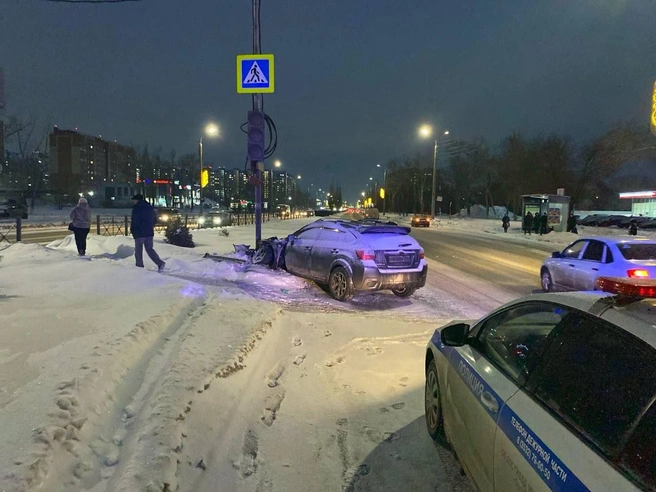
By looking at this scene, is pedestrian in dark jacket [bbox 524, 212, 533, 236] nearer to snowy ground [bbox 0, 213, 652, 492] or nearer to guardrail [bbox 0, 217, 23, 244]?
snowy ground [bbox 0, 213, 652, 492]

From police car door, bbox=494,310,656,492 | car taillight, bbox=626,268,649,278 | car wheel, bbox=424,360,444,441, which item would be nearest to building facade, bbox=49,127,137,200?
car taillight, bbox=626,268,649,278

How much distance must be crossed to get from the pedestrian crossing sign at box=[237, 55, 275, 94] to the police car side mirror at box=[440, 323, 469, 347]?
10.5 m

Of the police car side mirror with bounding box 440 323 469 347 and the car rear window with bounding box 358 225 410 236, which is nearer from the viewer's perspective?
the police car side mirror with bounding box 440 323 469 347

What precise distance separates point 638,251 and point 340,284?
5242mm

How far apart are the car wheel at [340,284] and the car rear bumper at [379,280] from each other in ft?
0.65

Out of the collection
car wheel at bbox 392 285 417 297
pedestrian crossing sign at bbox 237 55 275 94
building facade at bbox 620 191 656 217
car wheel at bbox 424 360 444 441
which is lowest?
car wheel at bbox 392 285 417 297

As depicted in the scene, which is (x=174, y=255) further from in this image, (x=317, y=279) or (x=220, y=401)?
(x=220, y=401)

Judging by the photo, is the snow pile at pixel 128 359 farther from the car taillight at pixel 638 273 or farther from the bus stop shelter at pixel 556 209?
the bus stop shelter at pixel 556 209

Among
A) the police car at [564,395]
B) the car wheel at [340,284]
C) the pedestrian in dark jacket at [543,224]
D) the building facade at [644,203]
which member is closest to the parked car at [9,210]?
the car wheel at [340,284]

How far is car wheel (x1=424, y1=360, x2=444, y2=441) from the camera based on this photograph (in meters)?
3.66

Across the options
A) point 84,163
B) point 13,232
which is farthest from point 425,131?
point 84,163

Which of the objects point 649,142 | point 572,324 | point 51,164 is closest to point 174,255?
point 572,324

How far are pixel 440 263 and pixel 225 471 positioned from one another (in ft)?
43.8

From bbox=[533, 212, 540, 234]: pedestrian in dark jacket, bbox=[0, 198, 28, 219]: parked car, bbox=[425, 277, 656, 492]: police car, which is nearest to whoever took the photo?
bbox=[425, 277, 656, 492]: police car
